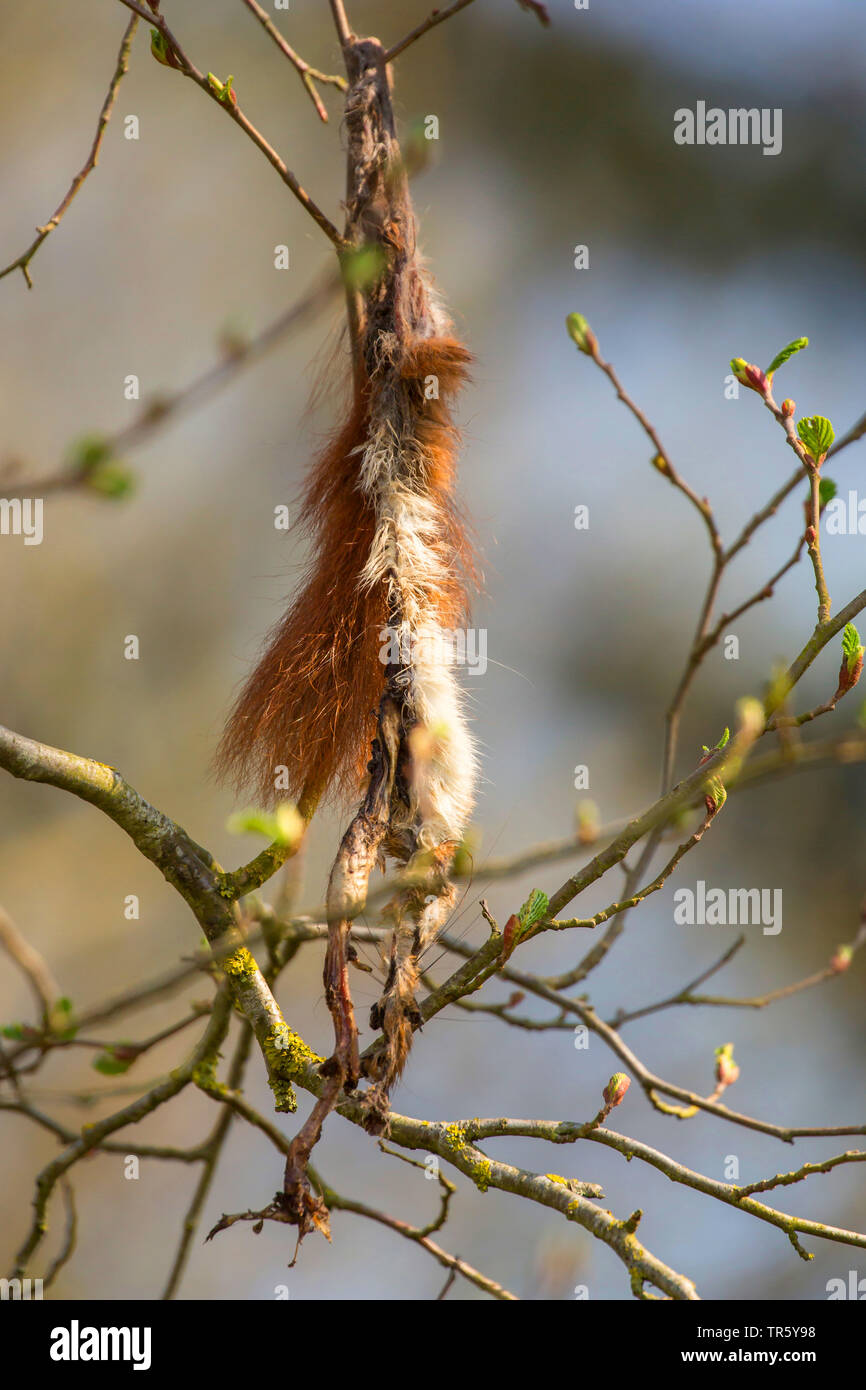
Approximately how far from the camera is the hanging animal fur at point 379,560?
0.62 metres

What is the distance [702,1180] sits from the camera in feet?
1.91

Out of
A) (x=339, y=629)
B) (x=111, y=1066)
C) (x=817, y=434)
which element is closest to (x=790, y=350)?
(x=817, y=434)

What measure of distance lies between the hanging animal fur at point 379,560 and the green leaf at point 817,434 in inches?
8.2

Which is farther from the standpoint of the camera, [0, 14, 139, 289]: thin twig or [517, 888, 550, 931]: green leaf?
[0, 14, 139, 289]: thin twig

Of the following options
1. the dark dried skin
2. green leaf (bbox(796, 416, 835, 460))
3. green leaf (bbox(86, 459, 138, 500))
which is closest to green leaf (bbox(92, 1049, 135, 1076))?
the dark dried skin

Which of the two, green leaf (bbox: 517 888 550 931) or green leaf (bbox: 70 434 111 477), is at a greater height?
green leaf (bbox: 70 434 111 477)

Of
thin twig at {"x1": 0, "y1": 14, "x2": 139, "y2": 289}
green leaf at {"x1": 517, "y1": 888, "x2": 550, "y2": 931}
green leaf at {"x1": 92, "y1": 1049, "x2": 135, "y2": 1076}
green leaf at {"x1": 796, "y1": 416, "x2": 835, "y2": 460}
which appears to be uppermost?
thin twig at {"x1": 0, "y1": 14, "x2": 139, "y2": 289}

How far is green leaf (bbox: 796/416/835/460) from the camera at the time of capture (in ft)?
1.93

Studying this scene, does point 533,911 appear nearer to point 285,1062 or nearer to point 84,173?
point 285,1062

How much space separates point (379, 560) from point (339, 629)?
1.9 inches

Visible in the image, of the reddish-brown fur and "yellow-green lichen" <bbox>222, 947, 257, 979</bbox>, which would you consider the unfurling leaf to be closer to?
the reddish-brown fur

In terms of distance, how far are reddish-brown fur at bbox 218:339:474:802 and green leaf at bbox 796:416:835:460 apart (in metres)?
0.21

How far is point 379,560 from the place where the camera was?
64 cm

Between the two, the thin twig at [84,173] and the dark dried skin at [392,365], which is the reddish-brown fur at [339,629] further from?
the thin twig at [84,173]
